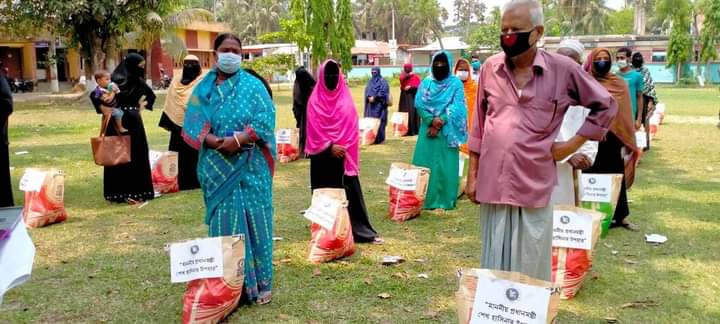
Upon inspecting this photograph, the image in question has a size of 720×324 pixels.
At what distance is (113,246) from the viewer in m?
5.72

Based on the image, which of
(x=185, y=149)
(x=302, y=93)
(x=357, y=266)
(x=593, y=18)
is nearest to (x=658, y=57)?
A: (x=593, y=18)

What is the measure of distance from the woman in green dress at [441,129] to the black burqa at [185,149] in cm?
310

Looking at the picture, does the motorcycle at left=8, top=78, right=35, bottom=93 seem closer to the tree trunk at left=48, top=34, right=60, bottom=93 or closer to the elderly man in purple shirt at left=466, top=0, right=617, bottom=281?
the tree trunk at left=48, top=34, right=60, bottom=93

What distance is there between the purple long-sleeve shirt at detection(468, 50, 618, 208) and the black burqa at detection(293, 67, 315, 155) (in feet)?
16.0

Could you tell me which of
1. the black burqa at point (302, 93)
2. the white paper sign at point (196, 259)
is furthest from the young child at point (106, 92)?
the white paper sign at point (196, 259)

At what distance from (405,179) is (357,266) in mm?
1648

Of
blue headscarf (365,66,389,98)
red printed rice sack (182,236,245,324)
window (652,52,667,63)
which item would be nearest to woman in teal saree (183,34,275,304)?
red printed rice sack (182,236,245,324)

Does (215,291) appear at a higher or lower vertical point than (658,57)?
lower

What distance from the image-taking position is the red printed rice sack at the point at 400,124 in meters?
14.2

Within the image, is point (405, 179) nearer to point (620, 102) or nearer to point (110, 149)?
point (620, 102)

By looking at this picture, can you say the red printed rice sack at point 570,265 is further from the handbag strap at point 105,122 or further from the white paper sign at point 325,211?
the handbag strap at point 105,122

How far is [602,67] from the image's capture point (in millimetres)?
5336

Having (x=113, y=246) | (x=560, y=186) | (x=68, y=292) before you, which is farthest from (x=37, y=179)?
(x=560, y=186)

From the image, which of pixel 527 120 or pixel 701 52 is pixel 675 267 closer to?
pixel 527 120
